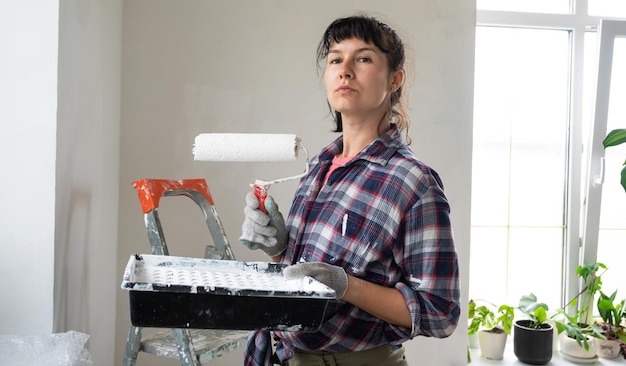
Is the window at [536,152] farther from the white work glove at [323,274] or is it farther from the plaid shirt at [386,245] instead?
the white work glove at [323,274]

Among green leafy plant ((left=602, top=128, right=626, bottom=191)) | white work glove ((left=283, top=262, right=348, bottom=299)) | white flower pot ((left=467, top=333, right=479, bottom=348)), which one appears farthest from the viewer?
white flower pot ((left=467, top=333, right=479, bottom=348))

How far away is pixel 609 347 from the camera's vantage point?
312 centimetres

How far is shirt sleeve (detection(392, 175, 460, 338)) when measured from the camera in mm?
1155

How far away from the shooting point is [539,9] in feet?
10.5

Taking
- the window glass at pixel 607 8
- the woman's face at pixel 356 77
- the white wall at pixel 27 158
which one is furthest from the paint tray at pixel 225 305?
the window glass at pixel 607 8

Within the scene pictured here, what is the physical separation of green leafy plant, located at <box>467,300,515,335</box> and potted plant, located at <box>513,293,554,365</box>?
45mm

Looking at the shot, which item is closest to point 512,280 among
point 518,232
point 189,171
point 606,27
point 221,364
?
point 518,232

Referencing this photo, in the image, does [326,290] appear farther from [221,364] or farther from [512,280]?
[512,280]

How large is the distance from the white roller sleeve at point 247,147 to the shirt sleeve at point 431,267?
0.89 ft

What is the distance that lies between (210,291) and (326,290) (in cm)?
18

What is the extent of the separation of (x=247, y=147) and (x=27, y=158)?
22.7 inches

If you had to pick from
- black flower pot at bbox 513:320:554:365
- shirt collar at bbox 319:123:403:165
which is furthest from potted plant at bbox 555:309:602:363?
shirt collar at bbox 319:123:403:165

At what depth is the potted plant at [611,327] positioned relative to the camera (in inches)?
123

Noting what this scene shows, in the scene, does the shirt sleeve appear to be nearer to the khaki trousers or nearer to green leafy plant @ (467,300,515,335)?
the khaki trousers
